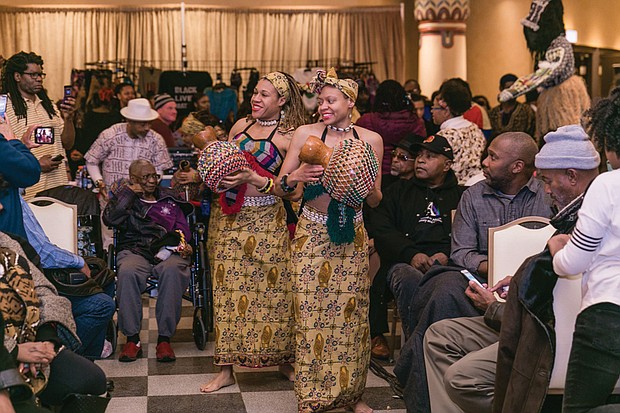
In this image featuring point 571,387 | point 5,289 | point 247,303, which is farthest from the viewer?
point 247,303

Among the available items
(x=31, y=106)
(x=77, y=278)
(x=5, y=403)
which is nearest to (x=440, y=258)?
(x=77, y=278)

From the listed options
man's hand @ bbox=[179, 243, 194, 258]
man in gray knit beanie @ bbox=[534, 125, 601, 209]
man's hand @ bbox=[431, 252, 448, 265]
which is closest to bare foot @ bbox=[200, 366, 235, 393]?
man's hand @ bbox=[179, 243, 194, 258]

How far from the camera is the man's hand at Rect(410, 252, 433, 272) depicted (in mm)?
5051

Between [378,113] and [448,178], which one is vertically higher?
[378,113]

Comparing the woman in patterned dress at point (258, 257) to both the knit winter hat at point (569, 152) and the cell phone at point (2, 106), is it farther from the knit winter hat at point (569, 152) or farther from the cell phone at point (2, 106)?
the knit winter hat at point (569, 152)

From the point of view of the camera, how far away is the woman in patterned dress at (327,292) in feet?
14.6

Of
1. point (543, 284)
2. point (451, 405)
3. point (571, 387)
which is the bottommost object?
point (451, 405)

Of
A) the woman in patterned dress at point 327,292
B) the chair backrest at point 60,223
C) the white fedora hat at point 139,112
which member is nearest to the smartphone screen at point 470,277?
the woman in patterned dress at point 327,292

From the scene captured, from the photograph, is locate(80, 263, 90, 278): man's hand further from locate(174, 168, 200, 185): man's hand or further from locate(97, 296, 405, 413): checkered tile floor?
locate(174, 168, 200, 185): man's hand

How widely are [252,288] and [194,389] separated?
60 cm

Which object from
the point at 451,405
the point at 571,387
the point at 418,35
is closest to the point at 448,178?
the point at 451,405

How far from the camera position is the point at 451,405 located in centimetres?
387

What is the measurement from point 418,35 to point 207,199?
9.31 metres

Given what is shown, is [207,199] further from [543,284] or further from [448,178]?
[543,284]
